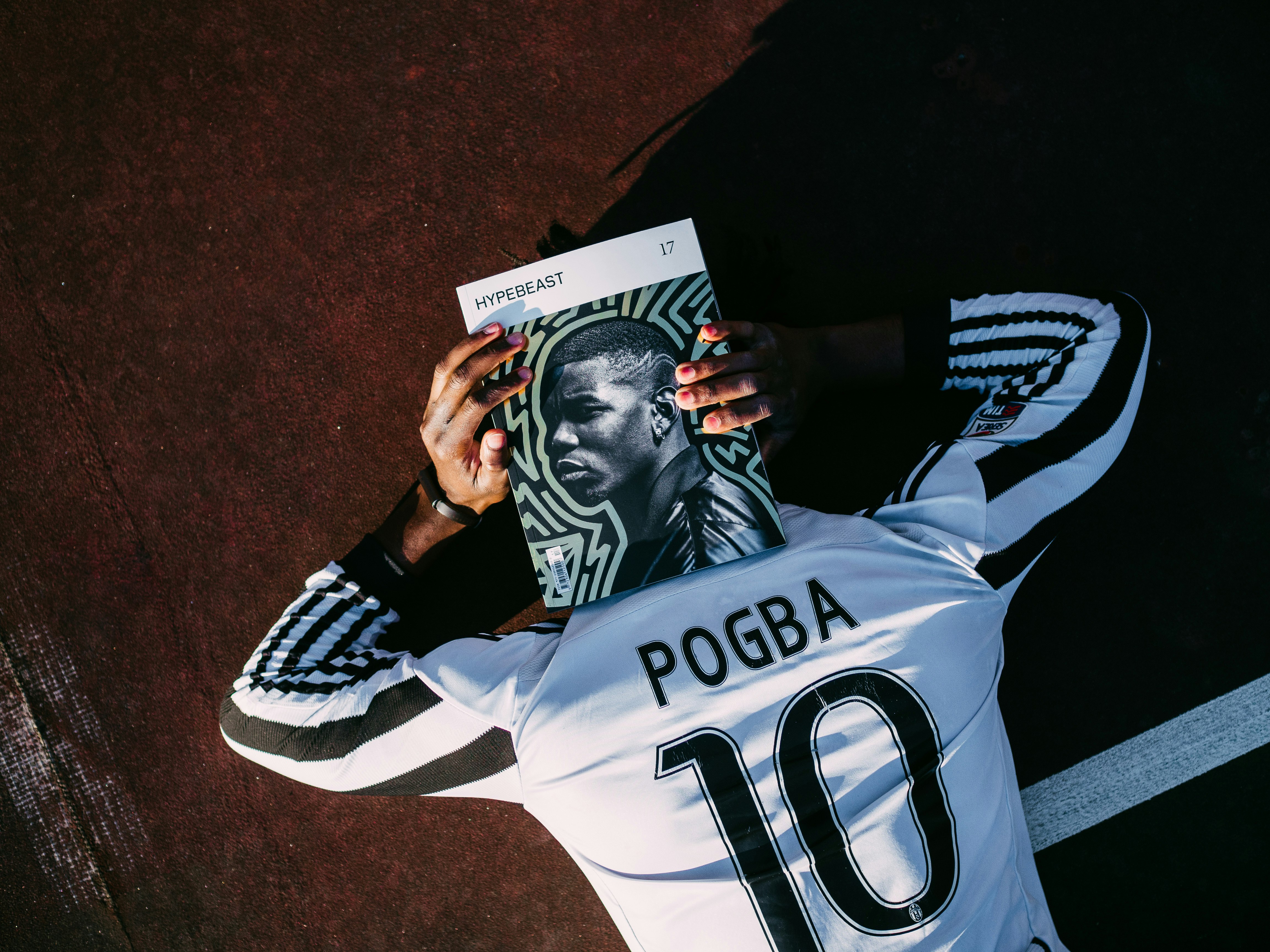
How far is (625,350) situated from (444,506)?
19.9 inches

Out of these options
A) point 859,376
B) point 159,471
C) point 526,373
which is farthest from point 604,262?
point 159,471

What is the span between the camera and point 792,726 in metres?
1.01

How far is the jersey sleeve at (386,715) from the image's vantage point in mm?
1114

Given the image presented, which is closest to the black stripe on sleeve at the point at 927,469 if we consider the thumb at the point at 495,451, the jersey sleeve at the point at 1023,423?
the jersey sleeve at the point at 1023,423

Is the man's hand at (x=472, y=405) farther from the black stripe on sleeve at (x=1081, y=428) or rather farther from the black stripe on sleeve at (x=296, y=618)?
the black stripe on sleeve at (x=1081, y=428)

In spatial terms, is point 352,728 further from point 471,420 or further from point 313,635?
point 471,420

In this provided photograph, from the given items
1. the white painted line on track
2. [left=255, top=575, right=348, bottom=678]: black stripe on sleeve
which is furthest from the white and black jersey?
the white painted line on track

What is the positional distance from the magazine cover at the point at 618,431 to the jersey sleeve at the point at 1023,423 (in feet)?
1.09

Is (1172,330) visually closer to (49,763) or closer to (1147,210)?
(1147,210)

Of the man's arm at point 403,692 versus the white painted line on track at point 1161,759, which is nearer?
the man's arm at point 403,692

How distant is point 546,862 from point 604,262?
4.58 ft

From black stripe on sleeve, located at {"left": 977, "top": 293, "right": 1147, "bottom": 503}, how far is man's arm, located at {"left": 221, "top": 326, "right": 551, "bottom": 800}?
86 cm

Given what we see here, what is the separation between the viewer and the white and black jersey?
1003mm

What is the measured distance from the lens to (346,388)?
5.10 ft
